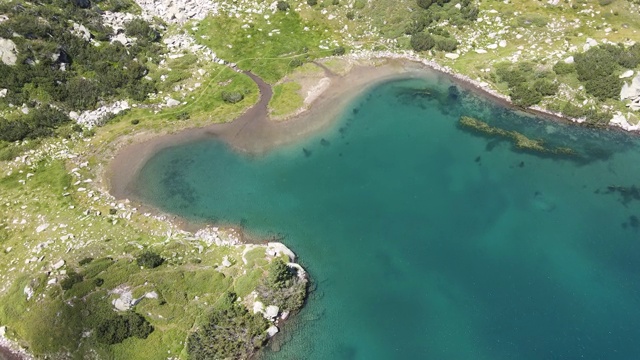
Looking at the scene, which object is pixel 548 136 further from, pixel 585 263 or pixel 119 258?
pixel 119 258

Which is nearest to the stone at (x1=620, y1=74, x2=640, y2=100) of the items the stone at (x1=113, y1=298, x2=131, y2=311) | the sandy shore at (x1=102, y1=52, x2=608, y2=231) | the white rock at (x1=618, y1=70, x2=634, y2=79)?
the white rock at (x1=618, y1=70, x2=634, y2=79)

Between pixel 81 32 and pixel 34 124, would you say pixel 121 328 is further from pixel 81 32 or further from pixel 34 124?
pixel 81 32

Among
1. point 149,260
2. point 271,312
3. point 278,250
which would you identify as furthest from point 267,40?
point 271,312

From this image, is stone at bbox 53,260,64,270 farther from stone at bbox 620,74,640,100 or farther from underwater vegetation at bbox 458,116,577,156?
stone at bbox 620,74,640,100

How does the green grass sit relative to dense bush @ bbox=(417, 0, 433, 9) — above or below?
below

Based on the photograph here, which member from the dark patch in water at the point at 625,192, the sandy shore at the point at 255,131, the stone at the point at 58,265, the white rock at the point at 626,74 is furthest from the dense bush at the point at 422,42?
the stone at the point at 58,265

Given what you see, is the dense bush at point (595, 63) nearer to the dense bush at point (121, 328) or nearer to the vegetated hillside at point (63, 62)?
the vegetated hillside at point (63, 62)
